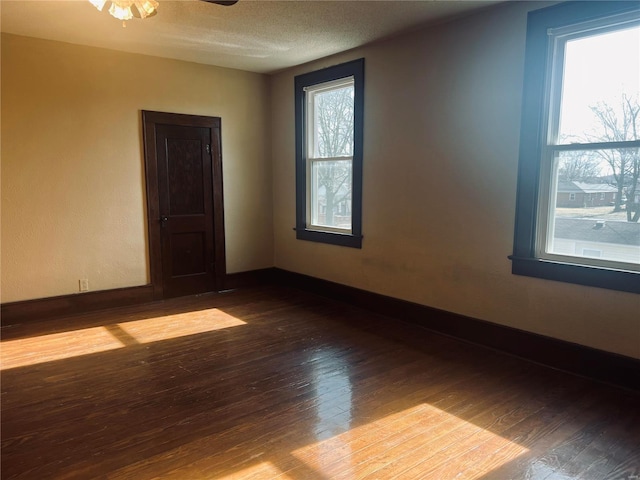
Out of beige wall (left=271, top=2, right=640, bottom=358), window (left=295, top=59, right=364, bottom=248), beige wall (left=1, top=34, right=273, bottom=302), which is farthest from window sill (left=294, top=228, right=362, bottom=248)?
beige wall (left=1, top=34, right=273, bottom=302)

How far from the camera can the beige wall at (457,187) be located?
3148 millimetres

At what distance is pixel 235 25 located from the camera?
3.72 metres

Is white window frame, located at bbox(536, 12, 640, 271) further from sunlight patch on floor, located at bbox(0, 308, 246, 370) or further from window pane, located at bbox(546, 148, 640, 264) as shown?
sunlight patch on floor, located at bbox(0, 308, 246, 370)

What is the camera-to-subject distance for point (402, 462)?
6.88ft

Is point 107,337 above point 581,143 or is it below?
below

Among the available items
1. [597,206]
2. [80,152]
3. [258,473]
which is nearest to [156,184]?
[80,152]

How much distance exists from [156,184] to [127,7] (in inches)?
109

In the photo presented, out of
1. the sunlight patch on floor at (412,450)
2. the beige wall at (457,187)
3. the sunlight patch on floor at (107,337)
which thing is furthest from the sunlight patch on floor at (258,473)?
the beige wall at (457,187)

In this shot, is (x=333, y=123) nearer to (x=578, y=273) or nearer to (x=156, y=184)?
(x=156, y=184)

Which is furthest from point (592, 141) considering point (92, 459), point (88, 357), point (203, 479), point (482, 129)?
point (88, 357)

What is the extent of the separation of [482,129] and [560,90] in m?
0.60

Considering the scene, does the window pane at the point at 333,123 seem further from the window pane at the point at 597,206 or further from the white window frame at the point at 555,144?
the window pane at the point at 597,206

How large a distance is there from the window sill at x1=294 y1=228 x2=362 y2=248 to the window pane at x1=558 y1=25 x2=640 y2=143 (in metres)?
2.17

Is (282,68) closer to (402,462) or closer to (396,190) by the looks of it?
(396,190)
